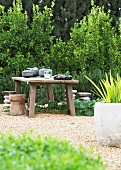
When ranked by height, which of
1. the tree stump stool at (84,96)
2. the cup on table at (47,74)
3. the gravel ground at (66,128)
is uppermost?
the cup on table at (47,74)

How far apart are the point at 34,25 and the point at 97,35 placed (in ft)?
4.68

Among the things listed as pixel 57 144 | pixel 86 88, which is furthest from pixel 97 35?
pixel 57 144

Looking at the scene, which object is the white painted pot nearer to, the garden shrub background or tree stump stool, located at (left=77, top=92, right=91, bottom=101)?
tree stump stool, located at (left=77, top=92, right=91, bottom=101)

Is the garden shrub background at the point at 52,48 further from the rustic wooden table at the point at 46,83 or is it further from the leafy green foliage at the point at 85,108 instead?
the rustic wooden table at the point at 46,83

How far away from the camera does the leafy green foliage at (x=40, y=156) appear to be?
246 cm

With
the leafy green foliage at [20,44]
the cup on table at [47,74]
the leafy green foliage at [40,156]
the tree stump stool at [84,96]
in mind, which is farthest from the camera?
the leafy green foliage at [20,44]

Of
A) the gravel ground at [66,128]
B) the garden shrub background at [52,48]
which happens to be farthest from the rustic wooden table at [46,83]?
the garden shrub background at [52,48]

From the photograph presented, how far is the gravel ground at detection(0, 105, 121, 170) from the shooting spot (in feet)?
16.3

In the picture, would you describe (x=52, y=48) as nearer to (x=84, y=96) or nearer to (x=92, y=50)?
(x=92, y=50)

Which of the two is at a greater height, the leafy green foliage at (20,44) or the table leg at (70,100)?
the leafy green foliage at (20,44)

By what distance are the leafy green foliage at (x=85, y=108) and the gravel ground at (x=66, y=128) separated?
1.13 feet

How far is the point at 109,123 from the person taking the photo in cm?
527

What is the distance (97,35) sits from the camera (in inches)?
446

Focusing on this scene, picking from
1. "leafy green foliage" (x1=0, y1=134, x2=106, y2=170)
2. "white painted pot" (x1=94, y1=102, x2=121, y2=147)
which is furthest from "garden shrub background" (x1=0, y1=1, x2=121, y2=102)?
"leafy green foliage" (x1=0, y1=134, x2=106, y2=170)
